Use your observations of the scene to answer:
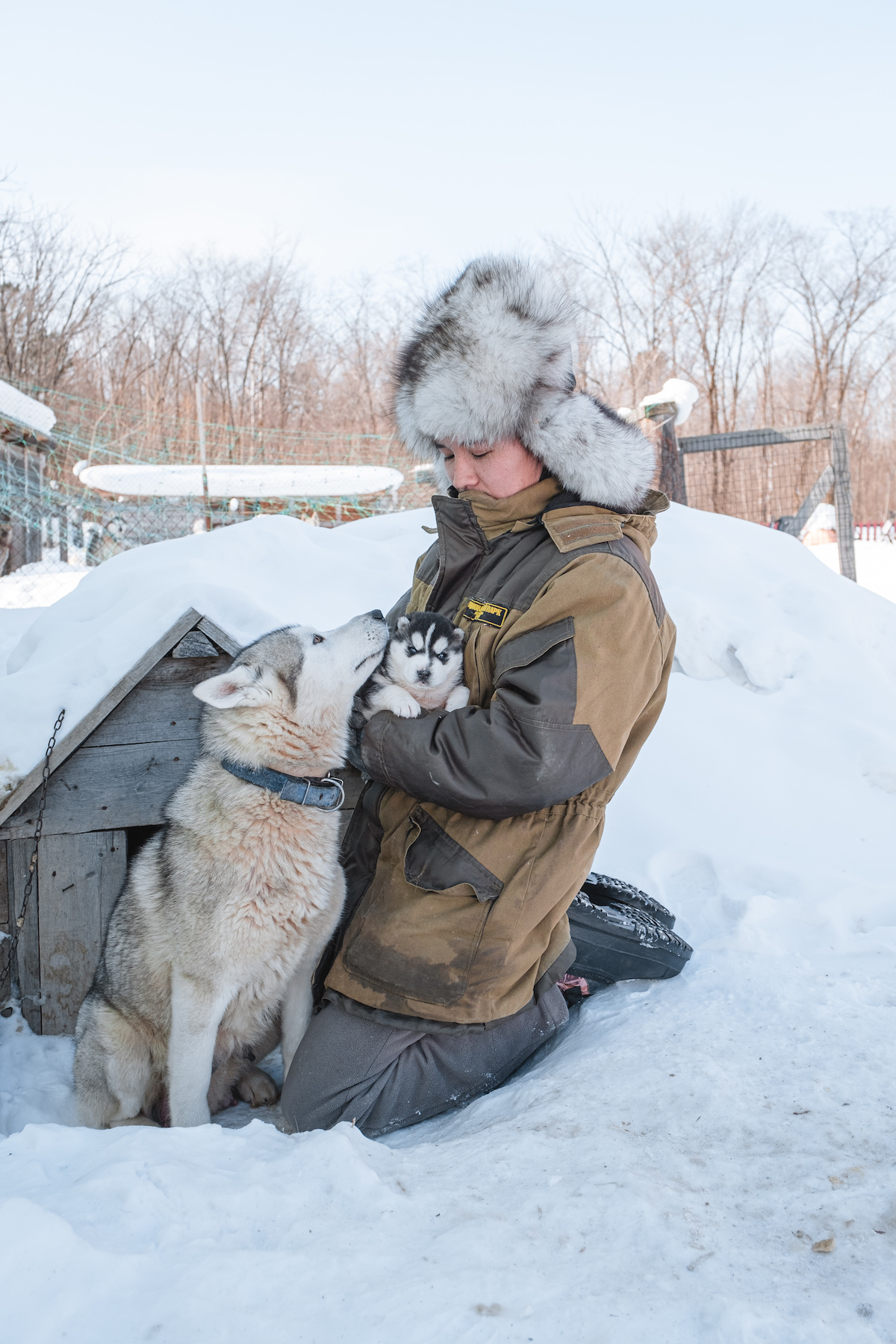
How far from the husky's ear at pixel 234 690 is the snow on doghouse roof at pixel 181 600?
0.87 m

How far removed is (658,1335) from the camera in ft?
4.34

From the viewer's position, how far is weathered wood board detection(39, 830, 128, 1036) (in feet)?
10.9

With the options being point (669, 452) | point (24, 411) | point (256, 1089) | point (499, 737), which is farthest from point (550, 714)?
point (24, 411)

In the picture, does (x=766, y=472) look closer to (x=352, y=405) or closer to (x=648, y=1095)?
(x=648, y=1095)

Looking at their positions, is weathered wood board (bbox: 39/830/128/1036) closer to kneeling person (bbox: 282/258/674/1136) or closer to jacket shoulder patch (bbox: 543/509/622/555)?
kneeling person (bbox: 282/258/674/1136)

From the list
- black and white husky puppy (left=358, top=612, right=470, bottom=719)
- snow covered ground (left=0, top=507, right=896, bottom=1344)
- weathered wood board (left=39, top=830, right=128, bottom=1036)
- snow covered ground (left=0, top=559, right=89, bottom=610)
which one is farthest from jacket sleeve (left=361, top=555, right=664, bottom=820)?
snow covered ground (left=0, top=559, right=89, bottom=610)

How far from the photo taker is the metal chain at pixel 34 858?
3.14 meters

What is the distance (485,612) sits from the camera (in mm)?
2600

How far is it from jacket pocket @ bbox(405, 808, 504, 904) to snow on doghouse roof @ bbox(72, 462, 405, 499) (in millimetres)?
11550

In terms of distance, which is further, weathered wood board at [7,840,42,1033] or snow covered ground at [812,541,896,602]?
snow covered ground at [812,541,896,602]

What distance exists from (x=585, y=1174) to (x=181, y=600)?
2.77 meters

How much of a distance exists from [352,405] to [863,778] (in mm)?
22038

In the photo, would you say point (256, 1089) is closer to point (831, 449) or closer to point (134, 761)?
point (134, 761)

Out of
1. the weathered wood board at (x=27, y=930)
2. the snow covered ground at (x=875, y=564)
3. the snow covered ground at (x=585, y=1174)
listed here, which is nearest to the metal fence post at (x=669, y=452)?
the snow covered ground at (x=875, y=564)
